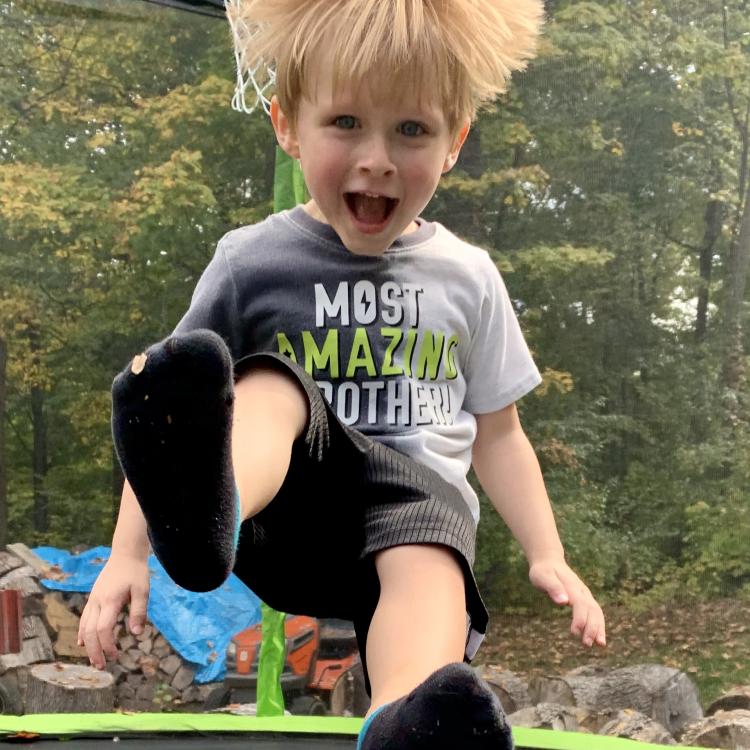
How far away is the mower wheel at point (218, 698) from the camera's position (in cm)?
208

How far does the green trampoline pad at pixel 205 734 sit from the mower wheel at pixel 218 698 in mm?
181

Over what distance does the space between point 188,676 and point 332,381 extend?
1.30 m

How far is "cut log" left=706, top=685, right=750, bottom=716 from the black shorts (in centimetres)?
113

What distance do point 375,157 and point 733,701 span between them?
1350mm

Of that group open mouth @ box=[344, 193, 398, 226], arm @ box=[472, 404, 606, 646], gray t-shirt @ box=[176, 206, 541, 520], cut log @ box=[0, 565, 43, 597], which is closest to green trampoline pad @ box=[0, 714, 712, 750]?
cut log @ box=[0, 565, 43, 597]

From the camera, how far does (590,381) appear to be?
193 cm

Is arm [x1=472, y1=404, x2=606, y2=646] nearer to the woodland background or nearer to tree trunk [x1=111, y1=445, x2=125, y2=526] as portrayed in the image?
the woodland background

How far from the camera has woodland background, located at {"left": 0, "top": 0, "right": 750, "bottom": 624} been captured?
1.89m

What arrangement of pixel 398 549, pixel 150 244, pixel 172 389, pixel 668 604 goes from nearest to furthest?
1. pixel 172 389
2. pixel 398 549
3. pixel 668 604
4. pixel 150 244

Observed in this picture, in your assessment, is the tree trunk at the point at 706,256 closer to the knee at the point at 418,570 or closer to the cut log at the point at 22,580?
the knee at the point at 418,570

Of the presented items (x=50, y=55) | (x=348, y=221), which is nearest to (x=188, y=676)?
(x=50, y=55)

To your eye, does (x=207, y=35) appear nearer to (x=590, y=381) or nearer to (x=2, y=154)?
(x=2, y=154)

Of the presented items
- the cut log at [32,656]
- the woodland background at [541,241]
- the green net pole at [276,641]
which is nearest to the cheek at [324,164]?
the green net pole at [276,641]

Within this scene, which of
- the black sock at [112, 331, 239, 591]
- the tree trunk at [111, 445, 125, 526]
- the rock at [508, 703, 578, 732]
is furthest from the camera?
the tree trunk at [111, 445, 125, 526]
